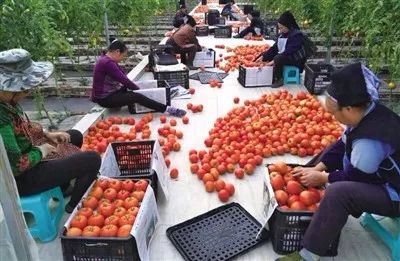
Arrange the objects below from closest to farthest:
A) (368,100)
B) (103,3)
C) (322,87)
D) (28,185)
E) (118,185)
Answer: (368,100)
(28,185)
(118,185)
(322,87)
(103,3)

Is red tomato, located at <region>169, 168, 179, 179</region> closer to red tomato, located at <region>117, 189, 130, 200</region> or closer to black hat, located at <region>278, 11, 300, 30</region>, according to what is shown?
red tomato, located at <region>117, 189, 130, 200</region>

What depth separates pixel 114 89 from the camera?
200 inches

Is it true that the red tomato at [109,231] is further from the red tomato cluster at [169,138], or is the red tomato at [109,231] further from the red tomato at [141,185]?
the red tomato cluster at [169,138]

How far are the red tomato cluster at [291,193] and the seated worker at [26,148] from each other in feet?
4.46

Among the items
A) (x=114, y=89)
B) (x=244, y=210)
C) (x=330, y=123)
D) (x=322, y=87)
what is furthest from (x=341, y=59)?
(x=244, y=210)

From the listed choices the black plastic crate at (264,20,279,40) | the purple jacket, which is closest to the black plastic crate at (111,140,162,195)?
the purple jacket

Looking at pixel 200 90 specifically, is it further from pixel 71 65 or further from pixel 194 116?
pixel 71 65

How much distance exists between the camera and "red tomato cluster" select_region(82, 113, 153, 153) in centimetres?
398

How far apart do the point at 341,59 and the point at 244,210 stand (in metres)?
7.64

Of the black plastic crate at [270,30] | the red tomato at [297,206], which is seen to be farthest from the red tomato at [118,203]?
the black plastic crate at [270,30]

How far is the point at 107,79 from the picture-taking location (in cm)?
502

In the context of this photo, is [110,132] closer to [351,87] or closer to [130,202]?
[130,202]

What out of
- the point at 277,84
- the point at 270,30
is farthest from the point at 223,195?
the point at 270,30

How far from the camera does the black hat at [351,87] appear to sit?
208cm
